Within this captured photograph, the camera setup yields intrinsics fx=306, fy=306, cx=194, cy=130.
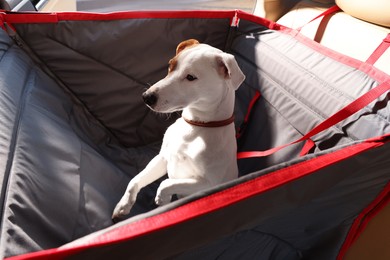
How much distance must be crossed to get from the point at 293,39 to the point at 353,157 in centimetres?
58

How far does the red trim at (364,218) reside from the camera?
70 centimetres

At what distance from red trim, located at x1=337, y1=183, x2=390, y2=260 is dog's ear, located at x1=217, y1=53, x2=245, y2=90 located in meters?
0.41

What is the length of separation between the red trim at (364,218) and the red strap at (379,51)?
1.23 feet

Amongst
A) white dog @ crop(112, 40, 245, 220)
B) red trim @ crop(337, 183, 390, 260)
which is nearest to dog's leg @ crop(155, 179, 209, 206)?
white dog @ crop(112, 40, 245, 220)

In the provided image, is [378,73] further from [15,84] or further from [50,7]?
[50,7]

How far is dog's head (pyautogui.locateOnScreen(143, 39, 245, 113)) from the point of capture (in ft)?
2.36

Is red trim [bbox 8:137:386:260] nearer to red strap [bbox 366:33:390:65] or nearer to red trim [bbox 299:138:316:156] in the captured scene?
red trim [bbox 299:138:316:156]

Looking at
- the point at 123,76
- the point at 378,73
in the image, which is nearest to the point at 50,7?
the point at 123,76

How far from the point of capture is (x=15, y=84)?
80 cm

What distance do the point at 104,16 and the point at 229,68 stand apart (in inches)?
19.9

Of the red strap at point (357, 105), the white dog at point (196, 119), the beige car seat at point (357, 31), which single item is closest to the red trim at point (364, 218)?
the beige car seat at point (357, 31)

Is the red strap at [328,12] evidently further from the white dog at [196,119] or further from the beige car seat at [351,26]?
the white dog at [196,119]

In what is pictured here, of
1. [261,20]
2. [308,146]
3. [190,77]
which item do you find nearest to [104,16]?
[190,77]

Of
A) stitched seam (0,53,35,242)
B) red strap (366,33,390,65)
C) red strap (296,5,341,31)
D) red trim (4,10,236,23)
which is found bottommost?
stitched seam (0,53,35,242)
